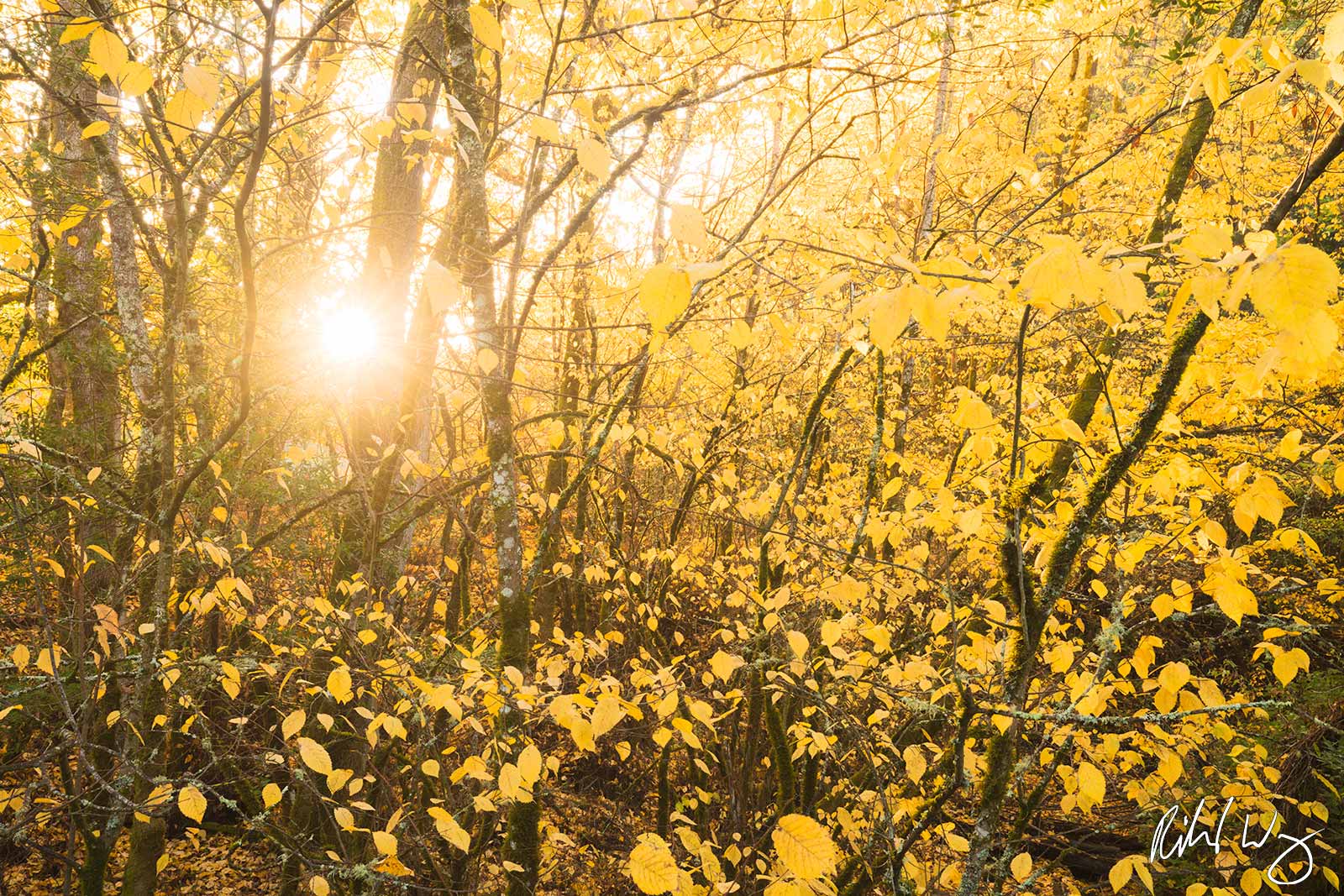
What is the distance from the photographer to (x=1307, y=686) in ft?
19.9

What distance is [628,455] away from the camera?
7445 millimetres

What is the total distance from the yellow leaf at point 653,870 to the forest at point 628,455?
0.09 feet

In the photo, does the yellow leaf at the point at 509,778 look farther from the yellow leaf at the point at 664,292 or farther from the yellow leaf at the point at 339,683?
the yellow leaf at the point at 664,292

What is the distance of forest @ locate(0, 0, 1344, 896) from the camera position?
2471 mm

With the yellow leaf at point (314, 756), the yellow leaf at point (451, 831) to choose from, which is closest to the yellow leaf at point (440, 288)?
the yellow leaf at point (314, 756)

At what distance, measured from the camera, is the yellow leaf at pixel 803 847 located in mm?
2268

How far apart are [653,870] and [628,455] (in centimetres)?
526

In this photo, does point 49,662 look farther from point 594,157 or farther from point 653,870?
Answer: point 594,157

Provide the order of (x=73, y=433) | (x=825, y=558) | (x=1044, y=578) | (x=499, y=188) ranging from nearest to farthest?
1. (x=1044, y=578)
2. (x=825, y=558)
3. (x=73, y=433)
4. (x=499, y=188)

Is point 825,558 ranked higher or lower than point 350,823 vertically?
higher

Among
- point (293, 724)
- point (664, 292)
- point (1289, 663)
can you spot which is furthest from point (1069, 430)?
point (293, 724)

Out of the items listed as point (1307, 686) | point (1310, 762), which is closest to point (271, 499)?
point (1310, 762)

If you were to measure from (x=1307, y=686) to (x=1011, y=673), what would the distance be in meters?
5.25

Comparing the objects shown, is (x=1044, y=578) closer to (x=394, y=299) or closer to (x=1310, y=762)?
(x=394, y=299)
